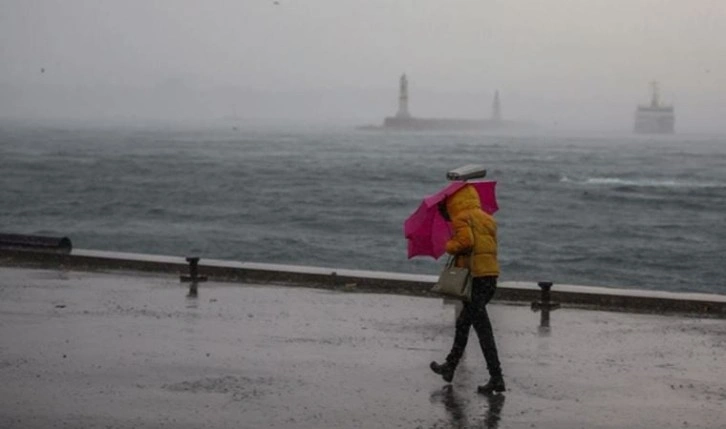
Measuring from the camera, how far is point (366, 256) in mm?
41500

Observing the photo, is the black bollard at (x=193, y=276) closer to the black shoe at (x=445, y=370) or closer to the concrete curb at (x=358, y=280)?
the concrete curb at (x=358, y=280)

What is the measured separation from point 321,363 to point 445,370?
1.16 meters

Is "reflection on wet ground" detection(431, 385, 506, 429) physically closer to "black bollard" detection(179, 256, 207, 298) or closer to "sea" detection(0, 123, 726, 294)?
"black bollard" detection(179, 256, 207, 298)

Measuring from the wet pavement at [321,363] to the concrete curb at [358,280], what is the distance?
0.41 meters

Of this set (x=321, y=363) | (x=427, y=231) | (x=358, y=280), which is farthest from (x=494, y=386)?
(x=358, y=280)

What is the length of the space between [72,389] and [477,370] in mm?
3042

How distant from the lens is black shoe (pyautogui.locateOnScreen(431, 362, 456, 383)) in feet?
30.7

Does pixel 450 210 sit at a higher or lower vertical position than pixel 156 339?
higher

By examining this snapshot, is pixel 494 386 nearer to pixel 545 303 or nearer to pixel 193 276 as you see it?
pixel 545 303

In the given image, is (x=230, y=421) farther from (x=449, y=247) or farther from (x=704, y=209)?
(x=704, y=209)

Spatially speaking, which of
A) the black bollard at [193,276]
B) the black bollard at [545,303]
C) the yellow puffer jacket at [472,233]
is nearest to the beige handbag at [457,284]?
the yellow puffer jacket at [472,233]

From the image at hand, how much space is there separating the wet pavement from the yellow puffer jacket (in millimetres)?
Answer: 902

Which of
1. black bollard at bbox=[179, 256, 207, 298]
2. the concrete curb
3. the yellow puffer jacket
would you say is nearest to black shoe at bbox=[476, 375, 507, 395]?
the yellow puffer jacket

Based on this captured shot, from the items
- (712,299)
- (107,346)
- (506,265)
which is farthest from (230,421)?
(506,265)
